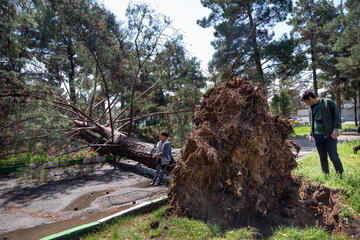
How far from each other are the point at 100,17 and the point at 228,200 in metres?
6.09

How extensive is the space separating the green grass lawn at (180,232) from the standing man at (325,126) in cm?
154

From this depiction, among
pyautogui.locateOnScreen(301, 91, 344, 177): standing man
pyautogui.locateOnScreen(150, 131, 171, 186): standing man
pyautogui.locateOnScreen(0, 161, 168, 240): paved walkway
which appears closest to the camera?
pyautogui.locateOnScreen(0, 161, 168, 240): paved walkway

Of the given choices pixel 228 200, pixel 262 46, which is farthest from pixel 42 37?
pixel 228 200

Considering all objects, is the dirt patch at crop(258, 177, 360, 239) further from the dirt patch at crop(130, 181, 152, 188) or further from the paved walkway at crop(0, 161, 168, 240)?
the dirt patch at crop(130, 181, 152, 188)

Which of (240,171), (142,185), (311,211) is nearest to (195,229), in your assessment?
(240,171)

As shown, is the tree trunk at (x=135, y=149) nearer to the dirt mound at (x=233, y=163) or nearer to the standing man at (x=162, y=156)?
the standing man at (x=162, y=156)

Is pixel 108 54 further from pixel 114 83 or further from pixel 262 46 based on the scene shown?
pixel 262 46

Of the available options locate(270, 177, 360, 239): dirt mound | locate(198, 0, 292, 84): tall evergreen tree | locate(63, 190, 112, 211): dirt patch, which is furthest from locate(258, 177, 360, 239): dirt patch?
locate(198, 0, 292, 84): tall evergreen tree

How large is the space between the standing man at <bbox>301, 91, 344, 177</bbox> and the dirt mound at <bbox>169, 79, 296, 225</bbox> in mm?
728

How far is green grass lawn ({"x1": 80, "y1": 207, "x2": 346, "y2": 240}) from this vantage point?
2.33 meters

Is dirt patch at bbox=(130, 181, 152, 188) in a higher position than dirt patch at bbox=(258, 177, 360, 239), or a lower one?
lower

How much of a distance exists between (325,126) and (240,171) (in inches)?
69.7

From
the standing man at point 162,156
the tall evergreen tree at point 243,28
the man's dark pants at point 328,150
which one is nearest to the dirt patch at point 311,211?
the man's dark pants at point 328,150

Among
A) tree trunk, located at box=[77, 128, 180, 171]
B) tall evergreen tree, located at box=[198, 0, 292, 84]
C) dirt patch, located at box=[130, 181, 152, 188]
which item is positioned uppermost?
tall evergreen tree, located at box=[198, 0, 292, 84]
